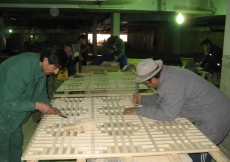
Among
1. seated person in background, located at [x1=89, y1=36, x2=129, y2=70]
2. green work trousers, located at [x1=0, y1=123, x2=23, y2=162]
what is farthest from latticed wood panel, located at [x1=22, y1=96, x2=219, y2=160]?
seated person in background, located at [x1=89, y1=36, x2=129, y2=70]

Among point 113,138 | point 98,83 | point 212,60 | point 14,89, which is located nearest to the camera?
point 113,138

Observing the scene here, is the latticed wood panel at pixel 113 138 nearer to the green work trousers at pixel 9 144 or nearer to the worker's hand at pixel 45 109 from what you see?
the worker's hand at pixel 45 109

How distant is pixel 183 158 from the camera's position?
78.3 inches

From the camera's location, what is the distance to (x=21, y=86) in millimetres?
2346

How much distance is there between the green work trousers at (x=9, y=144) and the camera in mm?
2598

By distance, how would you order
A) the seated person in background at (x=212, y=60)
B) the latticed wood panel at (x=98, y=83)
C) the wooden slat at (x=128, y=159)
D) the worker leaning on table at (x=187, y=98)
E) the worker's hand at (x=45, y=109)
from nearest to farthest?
the wooden slat at (x=128, y=159), the worker leaning on table at (x=187, y=98), the worker's hand at (x=45, y=109), the latticed wood panel at (x=98, y=83), the seated person in background at (x=212, y=60)

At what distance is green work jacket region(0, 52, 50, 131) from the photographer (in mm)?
2305

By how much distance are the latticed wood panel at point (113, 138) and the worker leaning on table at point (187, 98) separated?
140mm

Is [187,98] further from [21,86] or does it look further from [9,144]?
[9,144]

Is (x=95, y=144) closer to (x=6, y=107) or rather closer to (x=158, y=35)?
(x=6, y=107)

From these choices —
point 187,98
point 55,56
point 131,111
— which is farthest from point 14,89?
point 187,98

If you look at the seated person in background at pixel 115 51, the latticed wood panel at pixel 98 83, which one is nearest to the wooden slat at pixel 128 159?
the latticed wood panel at pixel 98 83

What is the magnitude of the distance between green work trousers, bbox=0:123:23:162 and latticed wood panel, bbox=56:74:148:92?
129cm

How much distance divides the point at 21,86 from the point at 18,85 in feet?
0.11
